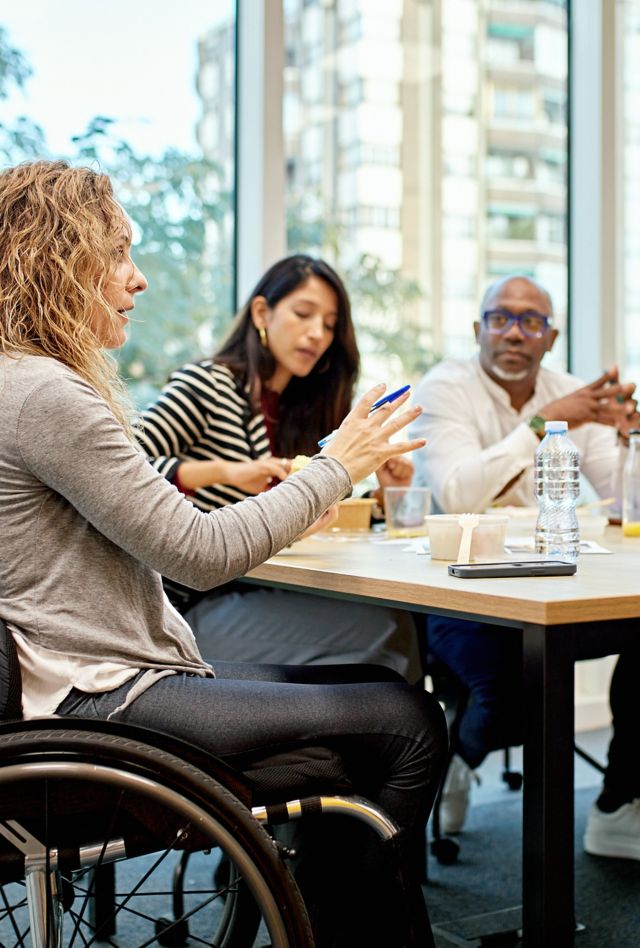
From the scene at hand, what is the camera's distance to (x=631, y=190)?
4.05 m

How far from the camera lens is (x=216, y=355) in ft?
8.28

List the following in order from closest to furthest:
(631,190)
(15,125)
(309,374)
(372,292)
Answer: (309,374) < (15,125) < (372,292) < (631,190)

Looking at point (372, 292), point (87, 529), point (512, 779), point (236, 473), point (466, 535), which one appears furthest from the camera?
point (372, 292)

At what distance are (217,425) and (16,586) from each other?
1180mm

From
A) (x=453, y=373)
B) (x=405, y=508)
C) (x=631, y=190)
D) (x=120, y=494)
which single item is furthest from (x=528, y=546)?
(x=631, y=190)

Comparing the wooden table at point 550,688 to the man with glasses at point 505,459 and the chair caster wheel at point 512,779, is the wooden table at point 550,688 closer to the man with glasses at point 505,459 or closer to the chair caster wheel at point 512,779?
the man with glasses at point 505,459

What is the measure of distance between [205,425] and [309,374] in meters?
0.32

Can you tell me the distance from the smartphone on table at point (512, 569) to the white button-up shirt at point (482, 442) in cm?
94

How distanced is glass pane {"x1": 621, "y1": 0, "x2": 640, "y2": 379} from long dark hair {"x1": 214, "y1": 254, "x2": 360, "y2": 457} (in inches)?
70.1

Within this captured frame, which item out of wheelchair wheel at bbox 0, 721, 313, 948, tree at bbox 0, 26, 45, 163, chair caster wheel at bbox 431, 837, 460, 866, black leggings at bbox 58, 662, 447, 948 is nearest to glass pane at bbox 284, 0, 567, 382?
tree at bbox 0, 26, 45, 163

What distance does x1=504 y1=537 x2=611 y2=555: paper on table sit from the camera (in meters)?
1.76

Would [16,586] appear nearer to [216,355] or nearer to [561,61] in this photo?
[216,355]

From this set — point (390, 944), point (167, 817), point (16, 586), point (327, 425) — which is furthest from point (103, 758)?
point (327, 425)

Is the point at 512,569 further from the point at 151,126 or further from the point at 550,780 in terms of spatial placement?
the point at 151,126
